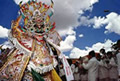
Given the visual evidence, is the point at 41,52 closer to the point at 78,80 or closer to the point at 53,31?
the point at 53,31

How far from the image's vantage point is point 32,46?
505cm

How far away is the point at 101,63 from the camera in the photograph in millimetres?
5340

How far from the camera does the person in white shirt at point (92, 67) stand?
5.07 m

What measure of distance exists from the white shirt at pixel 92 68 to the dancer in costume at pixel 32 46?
92 centimetres

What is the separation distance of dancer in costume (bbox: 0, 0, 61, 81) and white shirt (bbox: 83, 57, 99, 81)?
0.92 metres

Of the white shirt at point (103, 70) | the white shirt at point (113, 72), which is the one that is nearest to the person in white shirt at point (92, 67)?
the white shirt at point (103, 70)

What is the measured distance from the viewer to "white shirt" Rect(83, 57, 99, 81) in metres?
5.07

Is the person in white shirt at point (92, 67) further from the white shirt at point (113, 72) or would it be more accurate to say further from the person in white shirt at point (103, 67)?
the white shirt at point (113, 72)

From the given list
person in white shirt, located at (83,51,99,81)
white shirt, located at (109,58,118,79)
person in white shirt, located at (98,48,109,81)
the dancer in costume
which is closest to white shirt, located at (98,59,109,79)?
person in white shirt, located at (98,48,109,81)

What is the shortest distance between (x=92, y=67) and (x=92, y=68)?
1.2 inches

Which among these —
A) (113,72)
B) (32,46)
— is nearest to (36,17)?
(32,46)

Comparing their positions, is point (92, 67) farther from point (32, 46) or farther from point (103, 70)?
point (32, 46)

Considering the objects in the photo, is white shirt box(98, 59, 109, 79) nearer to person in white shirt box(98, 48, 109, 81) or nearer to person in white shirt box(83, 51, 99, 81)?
person in white shirt box(98, 48, 109, 81)

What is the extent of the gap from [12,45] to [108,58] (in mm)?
2734
